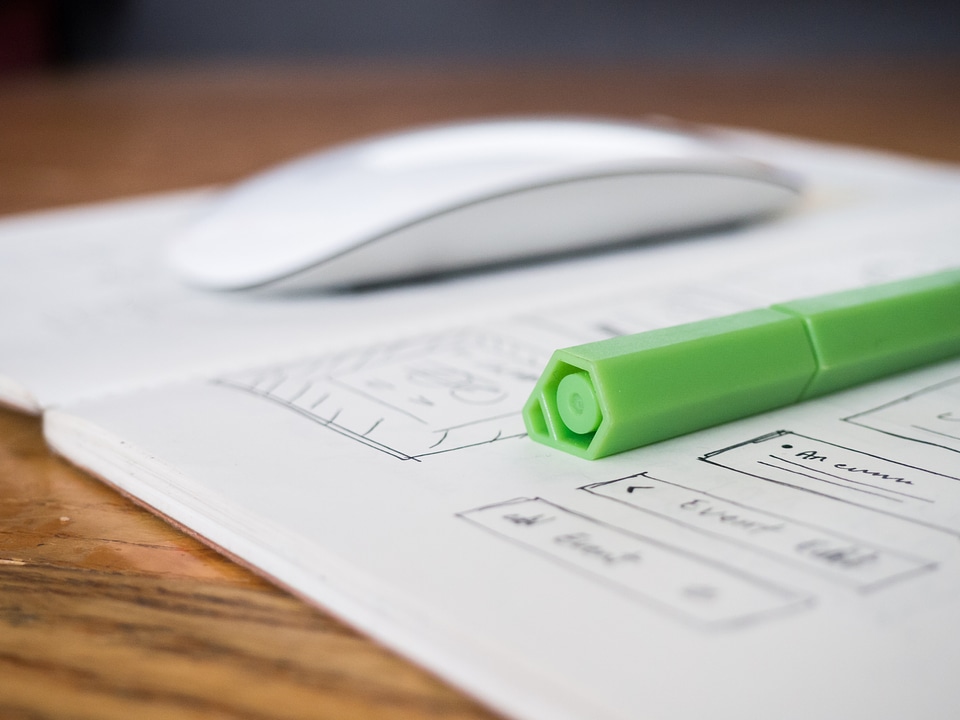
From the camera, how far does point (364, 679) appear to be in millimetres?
235

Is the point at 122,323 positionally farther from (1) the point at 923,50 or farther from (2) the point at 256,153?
(1) the point at 923,50

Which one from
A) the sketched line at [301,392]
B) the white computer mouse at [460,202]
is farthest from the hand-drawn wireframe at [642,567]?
the white computer mouse at [460,202]

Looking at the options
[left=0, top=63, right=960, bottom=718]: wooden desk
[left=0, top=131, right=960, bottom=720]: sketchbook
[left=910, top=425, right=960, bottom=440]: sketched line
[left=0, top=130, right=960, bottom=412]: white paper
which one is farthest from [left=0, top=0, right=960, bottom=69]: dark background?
[left=910, top=425, right=960, bottom=440]: sketched line

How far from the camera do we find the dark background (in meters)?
1.95

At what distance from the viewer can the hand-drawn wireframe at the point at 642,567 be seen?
9.2 inches

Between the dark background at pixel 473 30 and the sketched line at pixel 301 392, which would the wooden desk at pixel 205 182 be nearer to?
the sketched line at pixel 301 392

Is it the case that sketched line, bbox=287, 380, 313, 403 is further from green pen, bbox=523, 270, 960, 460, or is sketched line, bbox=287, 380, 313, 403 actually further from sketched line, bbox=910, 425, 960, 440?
sketched line, bbox=910, 425, 960, 440

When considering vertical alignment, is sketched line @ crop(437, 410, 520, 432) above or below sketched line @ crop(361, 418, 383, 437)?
above

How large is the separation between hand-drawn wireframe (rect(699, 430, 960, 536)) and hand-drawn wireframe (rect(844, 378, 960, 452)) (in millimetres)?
25

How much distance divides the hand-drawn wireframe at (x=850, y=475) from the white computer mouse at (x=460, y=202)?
0.24 m

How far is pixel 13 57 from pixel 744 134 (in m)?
1.49

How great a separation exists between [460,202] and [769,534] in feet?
0.96

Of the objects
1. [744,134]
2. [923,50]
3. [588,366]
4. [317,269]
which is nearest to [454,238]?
[317,269]

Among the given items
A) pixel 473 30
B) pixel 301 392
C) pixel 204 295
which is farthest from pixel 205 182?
pixel 473 30
